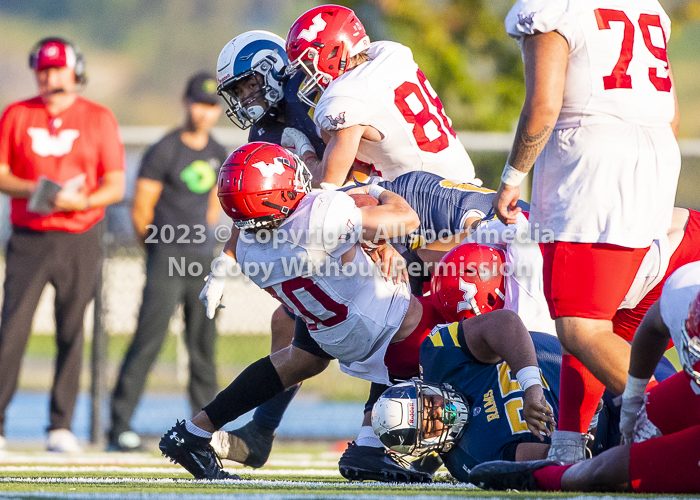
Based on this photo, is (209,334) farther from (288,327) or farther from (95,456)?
(288,327)

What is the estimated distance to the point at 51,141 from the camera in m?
6.27

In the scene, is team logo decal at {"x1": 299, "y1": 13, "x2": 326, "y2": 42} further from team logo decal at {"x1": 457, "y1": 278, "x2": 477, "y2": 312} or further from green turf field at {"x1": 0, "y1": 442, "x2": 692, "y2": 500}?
green turf field at {"x1": 0, "y1": 442, "x2": 692, "y2": 500}

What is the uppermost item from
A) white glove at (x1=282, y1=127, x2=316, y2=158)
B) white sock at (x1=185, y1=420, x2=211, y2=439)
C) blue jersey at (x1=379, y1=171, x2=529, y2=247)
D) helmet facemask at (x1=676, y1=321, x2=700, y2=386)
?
white glove at (x1=282, y1=127, x2=316, y2=158)

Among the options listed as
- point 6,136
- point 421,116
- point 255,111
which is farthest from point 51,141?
point 421,116

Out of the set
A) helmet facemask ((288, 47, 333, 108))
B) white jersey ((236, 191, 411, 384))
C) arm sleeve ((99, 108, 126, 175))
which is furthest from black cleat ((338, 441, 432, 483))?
arm sleeve ((99, 108, 126, 175))

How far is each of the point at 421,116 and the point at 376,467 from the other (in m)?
1.69

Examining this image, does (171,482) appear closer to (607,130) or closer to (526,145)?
(526,145)

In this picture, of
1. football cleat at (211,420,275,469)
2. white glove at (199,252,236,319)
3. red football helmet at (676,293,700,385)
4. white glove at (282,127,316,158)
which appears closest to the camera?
red football helmet at (676,293,700,385)

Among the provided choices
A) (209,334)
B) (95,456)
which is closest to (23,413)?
(209,334)

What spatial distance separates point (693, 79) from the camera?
1566 inches

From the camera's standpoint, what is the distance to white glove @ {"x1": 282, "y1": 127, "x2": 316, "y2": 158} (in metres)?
4.81

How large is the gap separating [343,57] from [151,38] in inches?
1569

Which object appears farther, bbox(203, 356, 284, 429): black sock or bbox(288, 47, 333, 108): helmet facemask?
bbox(288, 47, 333, 108): helmet facemask

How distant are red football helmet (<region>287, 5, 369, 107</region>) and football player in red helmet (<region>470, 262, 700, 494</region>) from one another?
2.30 meters
